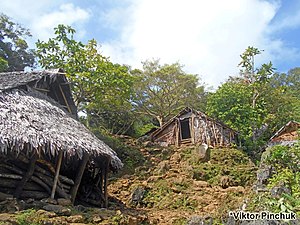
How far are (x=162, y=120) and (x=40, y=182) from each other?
1690cm

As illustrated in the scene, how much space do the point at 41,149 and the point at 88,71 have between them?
8.24 metres

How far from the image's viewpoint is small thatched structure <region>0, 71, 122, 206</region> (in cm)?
821

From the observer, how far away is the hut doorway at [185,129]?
20.8 metres

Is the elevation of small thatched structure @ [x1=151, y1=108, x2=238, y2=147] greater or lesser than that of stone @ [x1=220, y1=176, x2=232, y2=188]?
greater

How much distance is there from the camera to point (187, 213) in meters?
9.94

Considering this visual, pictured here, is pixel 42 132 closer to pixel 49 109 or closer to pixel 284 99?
pixel 49 109

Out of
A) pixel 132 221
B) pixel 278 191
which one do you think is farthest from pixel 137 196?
pixel 278 191

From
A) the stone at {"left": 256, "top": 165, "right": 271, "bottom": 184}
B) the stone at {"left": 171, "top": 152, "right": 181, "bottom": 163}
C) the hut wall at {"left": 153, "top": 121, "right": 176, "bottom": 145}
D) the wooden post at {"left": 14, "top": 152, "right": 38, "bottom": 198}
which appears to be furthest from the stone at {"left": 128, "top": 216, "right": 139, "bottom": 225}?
the hut wall at {"left": 153, "top": 121, "right": 176, "bottom": 145}

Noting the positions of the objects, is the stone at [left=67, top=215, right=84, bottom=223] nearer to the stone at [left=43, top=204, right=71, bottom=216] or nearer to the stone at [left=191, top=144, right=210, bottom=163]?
the stone at [left=43, top=204, right=71, bottom=216]

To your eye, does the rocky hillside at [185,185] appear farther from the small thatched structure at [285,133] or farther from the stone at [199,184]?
the small thatched structure at [285,133]

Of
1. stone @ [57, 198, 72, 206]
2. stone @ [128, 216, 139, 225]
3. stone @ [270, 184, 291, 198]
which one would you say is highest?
stone @ [270, 184, 291, 198]

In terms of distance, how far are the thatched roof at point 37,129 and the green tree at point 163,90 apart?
1456 cm

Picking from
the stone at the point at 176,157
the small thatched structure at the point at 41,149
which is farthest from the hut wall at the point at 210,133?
the small thatched structure at the point at 41,149

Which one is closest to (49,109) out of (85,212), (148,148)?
(85,212)
